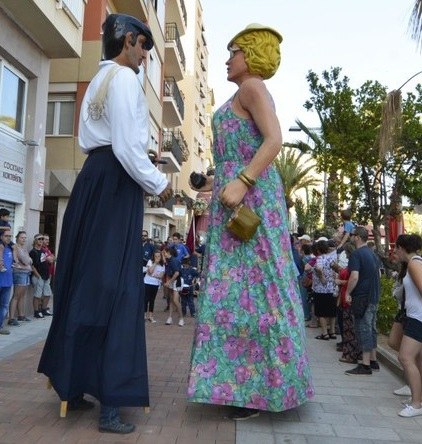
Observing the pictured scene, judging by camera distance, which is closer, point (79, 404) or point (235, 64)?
point (79, 404)

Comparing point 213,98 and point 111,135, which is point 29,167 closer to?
point 111,135

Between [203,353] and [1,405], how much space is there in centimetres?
142

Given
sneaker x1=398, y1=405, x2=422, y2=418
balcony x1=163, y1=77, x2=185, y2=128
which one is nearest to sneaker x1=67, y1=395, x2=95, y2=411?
sneaker x1=398, y1=405, x2=422, y2=418

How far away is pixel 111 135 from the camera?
3.12 meters

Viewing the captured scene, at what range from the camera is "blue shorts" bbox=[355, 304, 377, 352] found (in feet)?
19.6

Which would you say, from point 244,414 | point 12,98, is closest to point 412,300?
point 244,414

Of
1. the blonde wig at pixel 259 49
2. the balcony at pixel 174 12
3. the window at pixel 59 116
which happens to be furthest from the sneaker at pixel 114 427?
the balcony at pixel 174 12

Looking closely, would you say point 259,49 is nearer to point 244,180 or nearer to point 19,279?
point 244,180

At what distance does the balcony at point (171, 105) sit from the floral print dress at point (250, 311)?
2330 cm

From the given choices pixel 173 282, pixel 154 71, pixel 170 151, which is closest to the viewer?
pixel 173 282

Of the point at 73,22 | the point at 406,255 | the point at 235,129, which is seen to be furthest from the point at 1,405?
the point at 73,22

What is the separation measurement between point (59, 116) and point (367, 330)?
13.3m

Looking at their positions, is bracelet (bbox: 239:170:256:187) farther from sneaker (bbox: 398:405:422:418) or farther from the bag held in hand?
sneaker (bbox: 398:405:422:418)

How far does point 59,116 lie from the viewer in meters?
16.8
